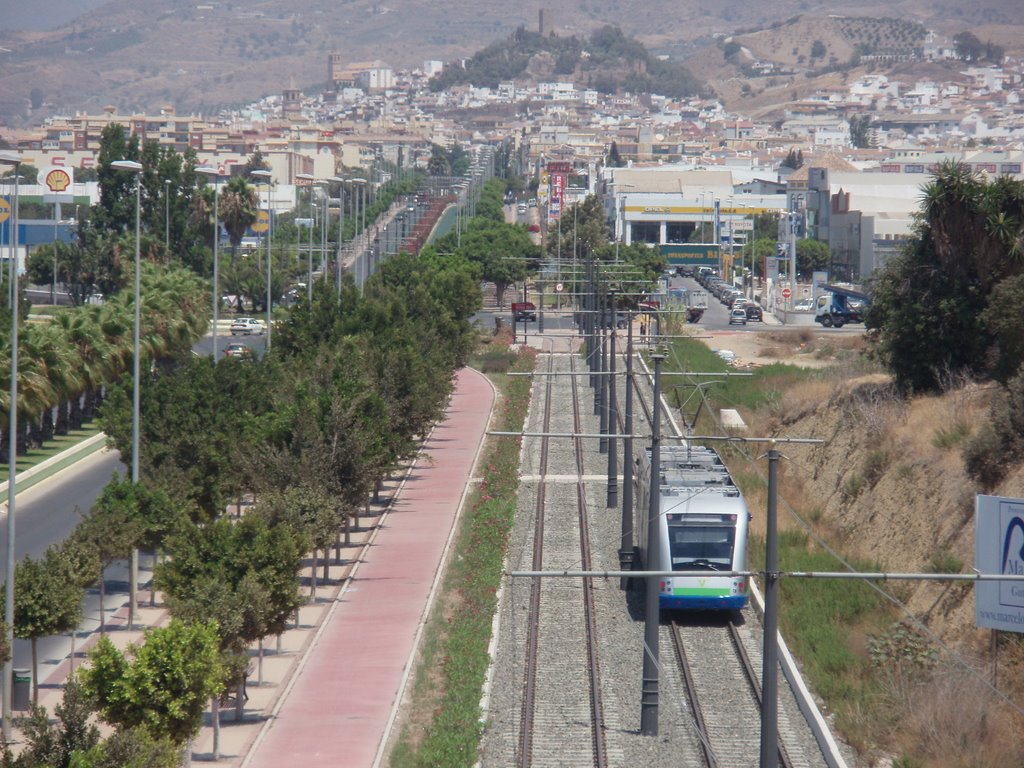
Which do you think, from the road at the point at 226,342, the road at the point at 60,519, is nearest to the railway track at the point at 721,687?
the road at the point at 60,519

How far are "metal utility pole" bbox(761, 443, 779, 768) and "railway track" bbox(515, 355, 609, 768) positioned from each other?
13.0ft

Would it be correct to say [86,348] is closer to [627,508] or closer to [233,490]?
[233,490]

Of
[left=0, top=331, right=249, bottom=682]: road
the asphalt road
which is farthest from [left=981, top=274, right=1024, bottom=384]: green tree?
the asphalt road

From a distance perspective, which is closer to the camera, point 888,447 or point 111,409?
point 111,409

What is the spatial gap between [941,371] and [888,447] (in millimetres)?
4118

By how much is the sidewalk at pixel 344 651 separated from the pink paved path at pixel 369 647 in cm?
2

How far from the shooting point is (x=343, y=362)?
35500 millimetres

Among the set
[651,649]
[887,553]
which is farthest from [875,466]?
[651,649]

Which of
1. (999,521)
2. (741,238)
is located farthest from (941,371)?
(741,238)

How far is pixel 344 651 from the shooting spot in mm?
25109

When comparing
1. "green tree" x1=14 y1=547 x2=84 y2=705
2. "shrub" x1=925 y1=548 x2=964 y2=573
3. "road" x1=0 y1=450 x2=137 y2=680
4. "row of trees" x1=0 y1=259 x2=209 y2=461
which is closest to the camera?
"green tree" x1=14 y1=547 x2=84 y2=705

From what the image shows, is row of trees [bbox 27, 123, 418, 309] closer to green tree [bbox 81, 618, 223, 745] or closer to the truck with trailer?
the truck with trailer

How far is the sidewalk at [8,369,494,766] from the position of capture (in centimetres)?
2041

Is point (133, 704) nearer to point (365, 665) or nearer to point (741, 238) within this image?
point (365, 665)
